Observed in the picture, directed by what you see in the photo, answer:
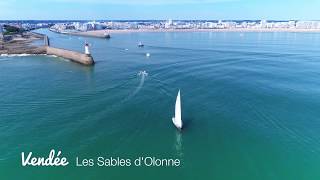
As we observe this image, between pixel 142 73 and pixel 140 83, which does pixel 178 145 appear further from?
pixel 142 73

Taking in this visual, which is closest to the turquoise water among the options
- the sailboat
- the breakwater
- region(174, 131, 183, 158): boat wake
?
region(174, 131, 183, 158): boat wake

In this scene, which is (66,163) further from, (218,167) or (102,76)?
(102,76)

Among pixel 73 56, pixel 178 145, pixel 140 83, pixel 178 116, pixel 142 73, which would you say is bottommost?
pixel 178 145

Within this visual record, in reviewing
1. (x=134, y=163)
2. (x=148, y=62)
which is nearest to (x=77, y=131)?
(x=134, y=163)

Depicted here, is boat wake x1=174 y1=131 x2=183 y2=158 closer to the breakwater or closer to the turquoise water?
the turquoise water

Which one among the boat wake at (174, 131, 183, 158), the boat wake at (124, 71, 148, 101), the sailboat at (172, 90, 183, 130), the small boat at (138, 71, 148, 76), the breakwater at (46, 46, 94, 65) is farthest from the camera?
the breakwater at (46, 46, 94, 65)

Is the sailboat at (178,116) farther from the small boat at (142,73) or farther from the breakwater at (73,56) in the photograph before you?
the breakwater at (73,56)

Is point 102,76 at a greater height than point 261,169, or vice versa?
point 102,76

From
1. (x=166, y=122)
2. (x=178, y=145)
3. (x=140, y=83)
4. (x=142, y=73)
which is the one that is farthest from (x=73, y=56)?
(x=178, y=145)

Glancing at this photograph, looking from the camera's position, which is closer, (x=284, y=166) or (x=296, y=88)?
(x=284, y=166)
